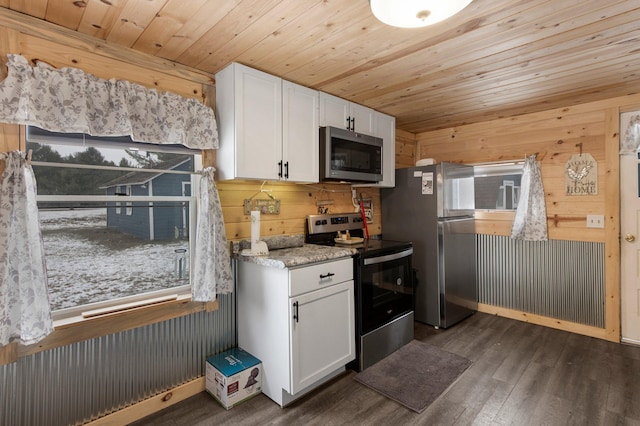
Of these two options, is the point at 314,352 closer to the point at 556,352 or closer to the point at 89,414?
the point at 89,414

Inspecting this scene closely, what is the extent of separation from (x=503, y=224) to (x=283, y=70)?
285 cm

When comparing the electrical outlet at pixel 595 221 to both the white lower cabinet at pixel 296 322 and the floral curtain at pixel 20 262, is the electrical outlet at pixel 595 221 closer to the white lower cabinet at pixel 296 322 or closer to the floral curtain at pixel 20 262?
the white lower cabinet at pixel 296 322

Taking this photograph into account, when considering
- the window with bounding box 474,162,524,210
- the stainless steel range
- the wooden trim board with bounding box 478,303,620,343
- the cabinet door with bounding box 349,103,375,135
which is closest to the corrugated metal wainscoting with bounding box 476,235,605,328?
the wooden trim board with bounding box 478,303,620,343

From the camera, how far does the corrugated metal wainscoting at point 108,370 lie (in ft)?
5.36

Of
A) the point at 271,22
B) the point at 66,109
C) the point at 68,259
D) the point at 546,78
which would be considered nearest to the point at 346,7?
the point at 271,22

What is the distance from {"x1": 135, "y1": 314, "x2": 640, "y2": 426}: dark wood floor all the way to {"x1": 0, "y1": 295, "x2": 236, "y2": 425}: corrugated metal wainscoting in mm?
224

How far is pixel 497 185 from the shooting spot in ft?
12.0

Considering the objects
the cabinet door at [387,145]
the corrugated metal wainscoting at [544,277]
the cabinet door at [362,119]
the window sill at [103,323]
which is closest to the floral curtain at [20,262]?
the window sill at [103,323]

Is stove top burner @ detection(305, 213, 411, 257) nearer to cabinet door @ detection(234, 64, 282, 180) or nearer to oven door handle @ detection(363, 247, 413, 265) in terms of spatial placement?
oven door handle @ detection(363, 247, 413, 265)

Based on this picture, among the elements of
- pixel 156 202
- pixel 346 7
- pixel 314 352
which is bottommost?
pixel 314 352

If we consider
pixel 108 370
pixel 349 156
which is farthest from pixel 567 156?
pixel 108 370

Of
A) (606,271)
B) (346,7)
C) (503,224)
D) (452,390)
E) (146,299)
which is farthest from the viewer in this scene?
(503,224)

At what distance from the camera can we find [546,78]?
2430 millimetres

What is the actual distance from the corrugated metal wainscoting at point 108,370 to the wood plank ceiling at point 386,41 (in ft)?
5.64
